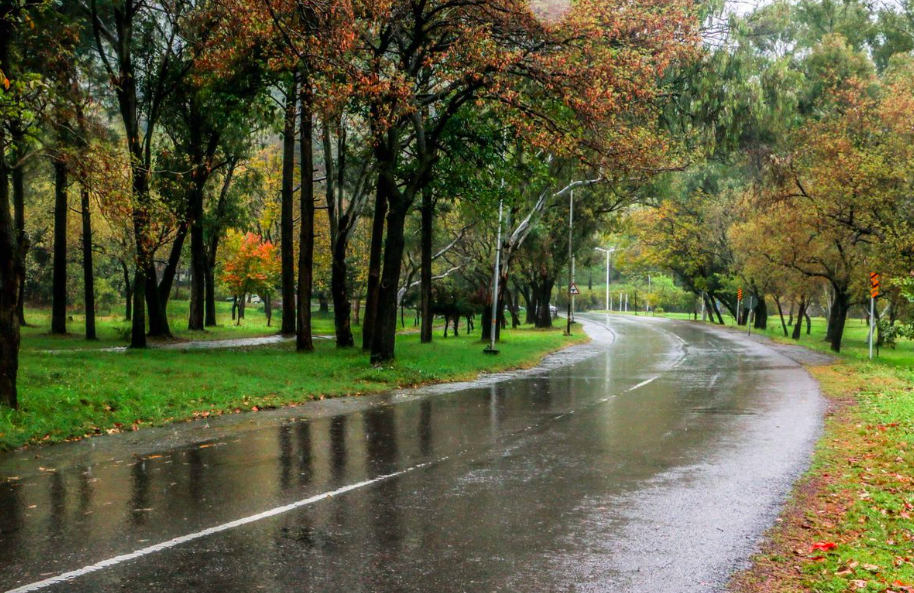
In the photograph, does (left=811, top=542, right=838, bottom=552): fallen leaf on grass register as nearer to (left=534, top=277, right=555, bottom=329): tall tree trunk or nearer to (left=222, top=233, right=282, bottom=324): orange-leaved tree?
(left=222, top=233, right=282, bottom=324): orange-leaved tree

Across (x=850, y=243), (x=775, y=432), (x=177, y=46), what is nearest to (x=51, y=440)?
(x=775, y=432)

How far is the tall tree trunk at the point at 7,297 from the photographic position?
1172 cm

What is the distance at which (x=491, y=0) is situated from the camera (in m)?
17.7

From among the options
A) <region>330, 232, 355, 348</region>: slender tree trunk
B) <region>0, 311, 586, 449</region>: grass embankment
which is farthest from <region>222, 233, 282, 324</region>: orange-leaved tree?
<region>330, 232, 355, 348</region>: slender tree trunk

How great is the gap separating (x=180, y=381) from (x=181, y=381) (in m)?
0.02

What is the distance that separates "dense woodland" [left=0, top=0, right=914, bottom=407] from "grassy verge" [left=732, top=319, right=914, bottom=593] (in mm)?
5795

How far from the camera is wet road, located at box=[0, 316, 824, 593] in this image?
546 centimetres

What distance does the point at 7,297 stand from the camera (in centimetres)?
1188

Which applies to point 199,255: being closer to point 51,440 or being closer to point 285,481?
point 51,440

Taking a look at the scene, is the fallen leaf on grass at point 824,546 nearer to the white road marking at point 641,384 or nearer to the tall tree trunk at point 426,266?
the white road marking at point 641,384

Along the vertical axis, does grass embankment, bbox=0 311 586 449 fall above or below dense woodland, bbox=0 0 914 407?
below

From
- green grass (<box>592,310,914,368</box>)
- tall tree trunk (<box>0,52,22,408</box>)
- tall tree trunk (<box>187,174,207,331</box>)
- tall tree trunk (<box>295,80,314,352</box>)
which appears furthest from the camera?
green grass (<box>592,310,914,368</box>)

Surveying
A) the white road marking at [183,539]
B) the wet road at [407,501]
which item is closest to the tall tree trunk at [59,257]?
the wet road at [407,501]

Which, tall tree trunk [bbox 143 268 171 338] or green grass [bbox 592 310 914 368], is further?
green grass [bbox 592 310 914 368]
